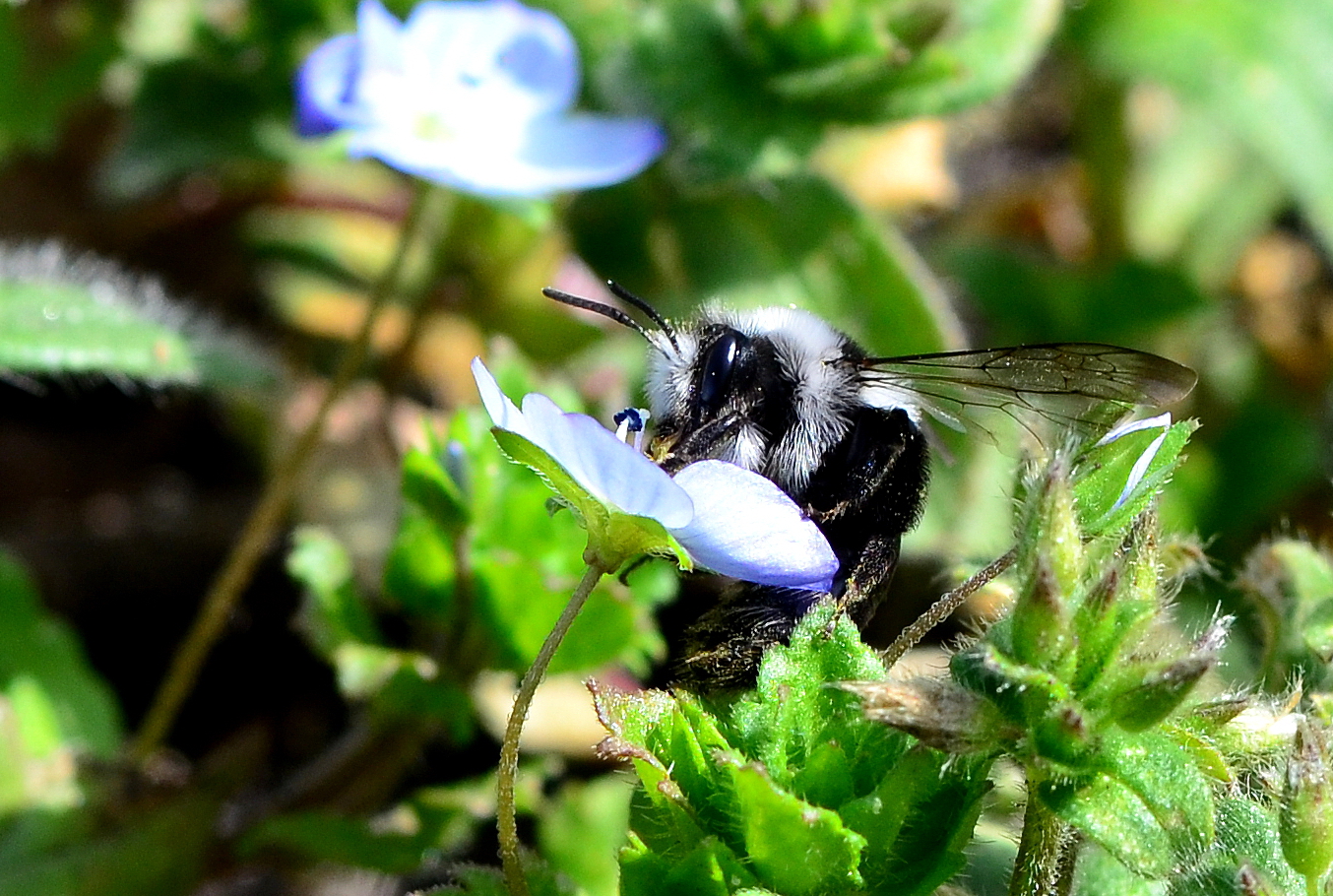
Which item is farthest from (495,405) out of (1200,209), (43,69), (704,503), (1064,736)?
(1200,209)

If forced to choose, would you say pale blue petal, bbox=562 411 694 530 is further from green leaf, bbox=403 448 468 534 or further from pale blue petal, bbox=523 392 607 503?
green leaf, bbox=403 448 468 534

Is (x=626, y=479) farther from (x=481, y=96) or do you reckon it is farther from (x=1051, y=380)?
(x=481, y=96)

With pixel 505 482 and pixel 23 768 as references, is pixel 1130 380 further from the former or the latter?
pixel 23 768

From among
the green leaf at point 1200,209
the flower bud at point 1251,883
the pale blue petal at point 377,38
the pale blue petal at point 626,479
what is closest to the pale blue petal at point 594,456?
the pale blue petal at point 626,479

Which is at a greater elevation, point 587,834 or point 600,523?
point 600,523

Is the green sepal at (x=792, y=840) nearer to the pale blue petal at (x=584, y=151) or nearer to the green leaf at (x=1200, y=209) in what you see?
the pale blue petal at (x=584, y=151)

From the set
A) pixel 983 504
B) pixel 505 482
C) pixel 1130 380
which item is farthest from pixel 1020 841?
pixel 983 504
